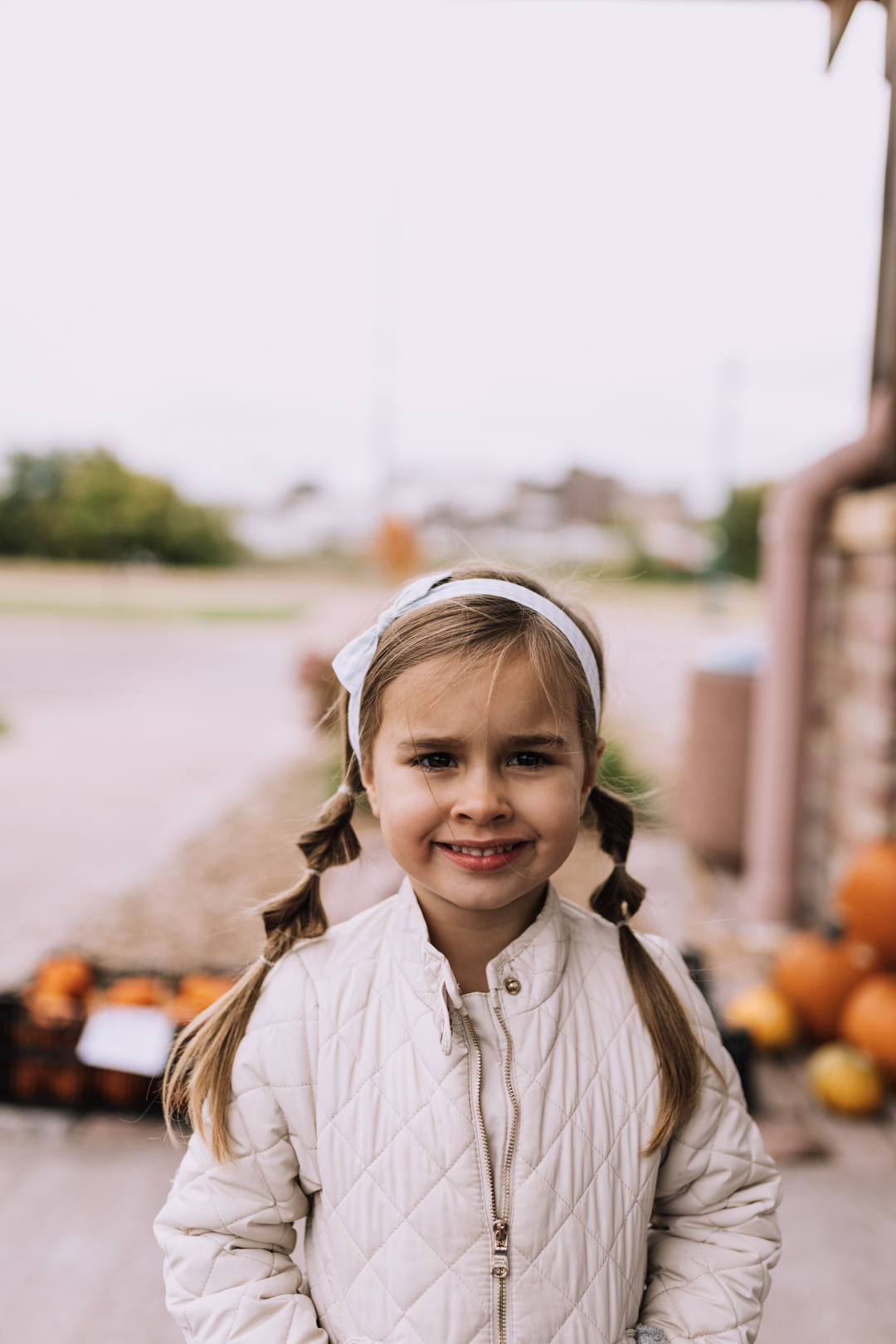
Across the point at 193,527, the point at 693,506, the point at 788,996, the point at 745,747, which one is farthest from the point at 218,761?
the point at 693,506

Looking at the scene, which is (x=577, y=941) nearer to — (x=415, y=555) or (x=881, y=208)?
(x=881, y=208)

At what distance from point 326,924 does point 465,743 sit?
330 mm

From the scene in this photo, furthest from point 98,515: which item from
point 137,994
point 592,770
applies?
point 592,770

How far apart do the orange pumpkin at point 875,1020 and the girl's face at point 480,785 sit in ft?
6.99

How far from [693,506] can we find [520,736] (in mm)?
29685

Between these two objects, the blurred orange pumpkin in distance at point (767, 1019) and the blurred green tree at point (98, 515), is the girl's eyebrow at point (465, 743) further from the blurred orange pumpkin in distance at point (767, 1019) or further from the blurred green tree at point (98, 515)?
the blurred green tree at point (98, 515)

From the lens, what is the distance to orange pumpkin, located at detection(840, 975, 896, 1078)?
2.82 meters

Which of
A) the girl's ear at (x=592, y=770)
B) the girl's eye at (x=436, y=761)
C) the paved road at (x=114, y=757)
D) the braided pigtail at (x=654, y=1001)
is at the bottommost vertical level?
the paved road at (x=114, y=757)

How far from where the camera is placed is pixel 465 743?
111 centimetres

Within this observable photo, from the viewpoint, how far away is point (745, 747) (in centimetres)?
492

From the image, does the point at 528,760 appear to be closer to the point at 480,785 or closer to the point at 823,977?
the point at 480,785

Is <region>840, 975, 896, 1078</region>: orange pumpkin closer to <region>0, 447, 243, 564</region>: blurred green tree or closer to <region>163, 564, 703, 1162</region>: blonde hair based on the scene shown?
<region>163, 564, 703, 1162</region>: blonde hair

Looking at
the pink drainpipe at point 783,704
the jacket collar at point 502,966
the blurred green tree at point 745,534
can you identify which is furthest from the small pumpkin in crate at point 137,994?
the blurred green tree at point 745,534

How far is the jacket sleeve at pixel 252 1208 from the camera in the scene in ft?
3.63
